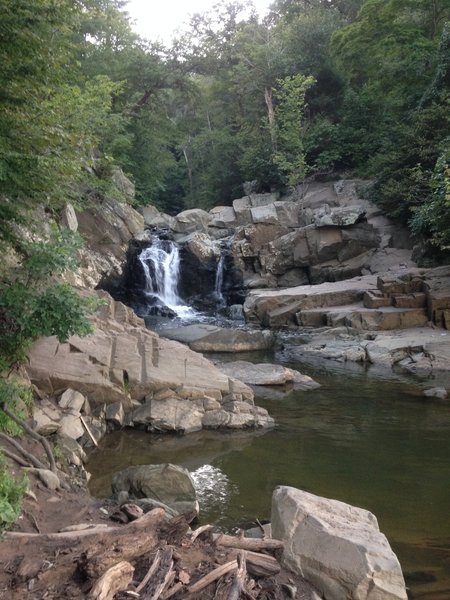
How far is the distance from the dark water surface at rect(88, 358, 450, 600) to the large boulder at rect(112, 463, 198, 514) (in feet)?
1.00

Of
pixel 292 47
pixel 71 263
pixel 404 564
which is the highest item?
pixel 292 47

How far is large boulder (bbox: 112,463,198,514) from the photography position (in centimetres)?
650

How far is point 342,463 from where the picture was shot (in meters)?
8.16

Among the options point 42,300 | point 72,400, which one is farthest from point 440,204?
point 42,300

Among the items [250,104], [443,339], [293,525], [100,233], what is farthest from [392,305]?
[250,104]

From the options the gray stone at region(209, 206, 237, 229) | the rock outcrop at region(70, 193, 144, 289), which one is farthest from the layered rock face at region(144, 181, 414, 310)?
the rock outcrop at region(70, 193, 144, 289)

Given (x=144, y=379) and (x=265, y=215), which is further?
(x=265, y=215)

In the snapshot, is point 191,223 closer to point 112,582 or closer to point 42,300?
point 42,300

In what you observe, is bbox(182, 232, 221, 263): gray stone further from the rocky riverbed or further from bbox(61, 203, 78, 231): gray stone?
bbox(61, 203, 78, 231): gray stone

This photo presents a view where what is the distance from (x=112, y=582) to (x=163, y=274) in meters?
21.1

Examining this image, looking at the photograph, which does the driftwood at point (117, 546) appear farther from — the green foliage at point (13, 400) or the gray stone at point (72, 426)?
the gray stone at point (72, 426)

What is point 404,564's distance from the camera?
17.3 ft

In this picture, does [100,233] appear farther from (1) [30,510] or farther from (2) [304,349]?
(1) [30,510]

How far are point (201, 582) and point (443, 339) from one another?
43.0ft
